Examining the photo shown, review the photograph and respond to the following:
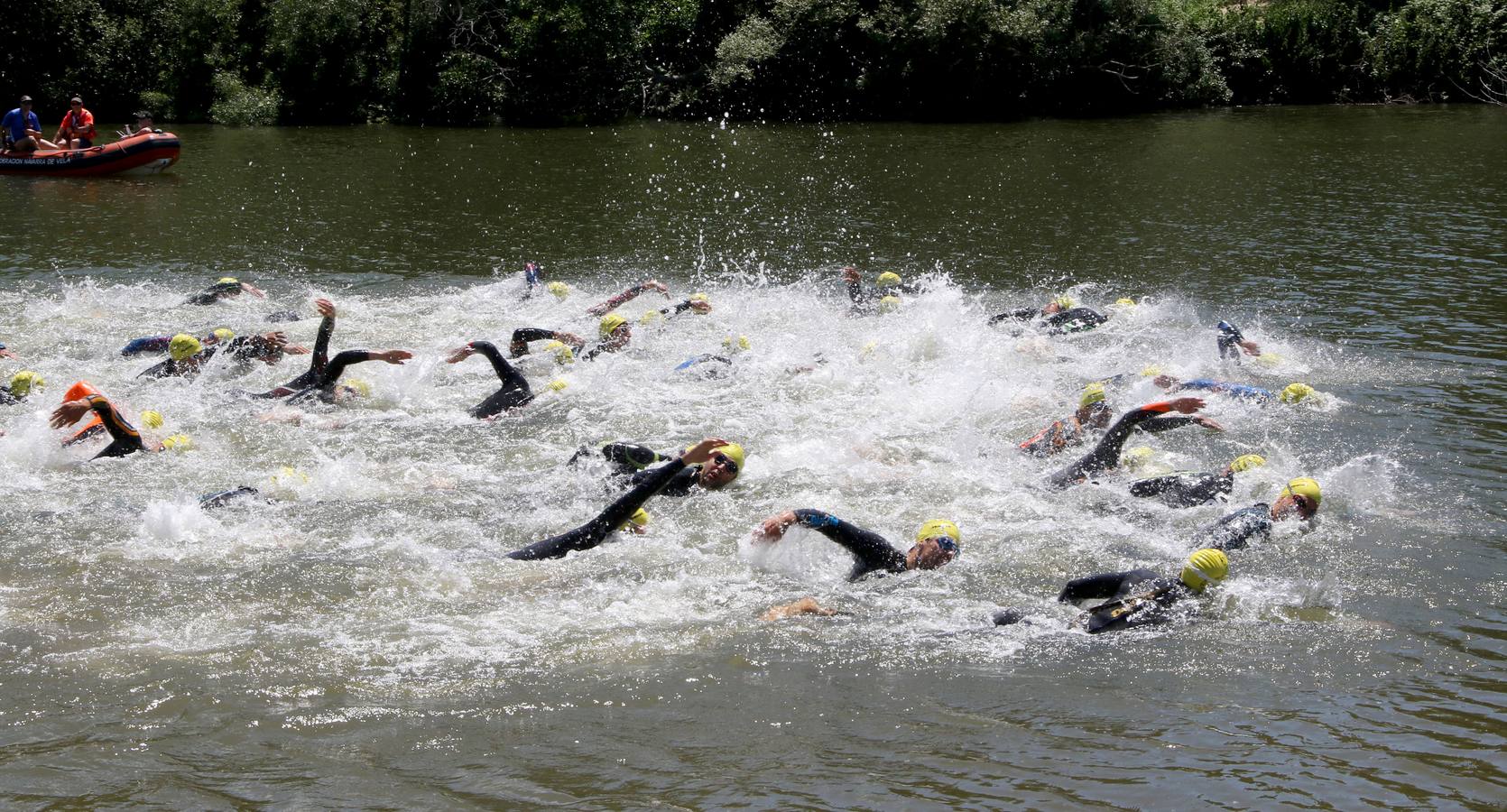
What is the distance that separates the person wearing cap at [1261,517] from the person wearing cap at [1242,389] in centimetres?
316

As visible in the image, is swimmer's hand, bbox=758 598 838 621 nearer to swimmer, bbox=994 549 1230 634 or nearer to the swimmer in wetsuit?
swimmer, bbox=994 549 1230 634

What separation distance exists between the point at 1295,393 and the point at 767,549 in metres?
6.71

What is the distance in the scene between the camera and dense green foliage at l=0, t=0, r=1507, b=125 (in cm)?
4119

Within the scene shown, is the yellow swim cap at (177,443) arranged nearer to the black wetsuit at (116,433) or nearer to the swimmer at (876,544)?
the black wetsuit at (116,433)

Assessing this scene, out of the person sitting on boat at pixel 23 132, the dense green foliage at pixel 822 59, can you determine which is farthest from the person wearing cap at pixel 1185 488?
the dense green foliage at pixel 822 59

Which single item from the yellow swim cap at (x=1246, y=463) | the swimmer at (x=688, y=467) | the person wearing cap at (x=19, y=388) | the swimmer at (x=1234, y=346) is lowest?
the person wearing cap at (x=19, y=388)

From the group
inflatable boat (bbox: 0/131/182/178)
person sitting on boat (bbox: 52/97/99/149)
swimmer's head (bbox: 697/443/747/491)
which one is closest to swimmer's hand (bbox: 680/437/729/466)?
swimmer's head (bbox: 697/443/747/491)

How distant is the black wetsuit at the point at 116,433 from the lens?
38.7ft

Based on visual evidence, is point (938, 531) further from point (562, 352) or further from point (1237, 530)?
point (562, 352)

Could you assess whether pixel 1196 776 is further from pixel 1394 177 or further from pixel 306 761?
pixel 1394 177

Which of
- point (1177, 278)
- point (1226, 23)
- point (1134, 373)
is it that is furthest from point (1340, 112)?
point (1134, 373)

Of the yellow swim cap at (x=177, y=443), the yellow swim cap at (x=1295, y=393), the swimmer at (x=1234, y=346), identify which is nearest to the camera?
the yellow swim cap at (x=177, y=443)

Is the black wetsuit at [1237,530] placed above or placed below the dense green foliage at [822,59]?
below

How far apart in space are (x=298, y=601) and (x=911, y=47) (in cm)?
3567
